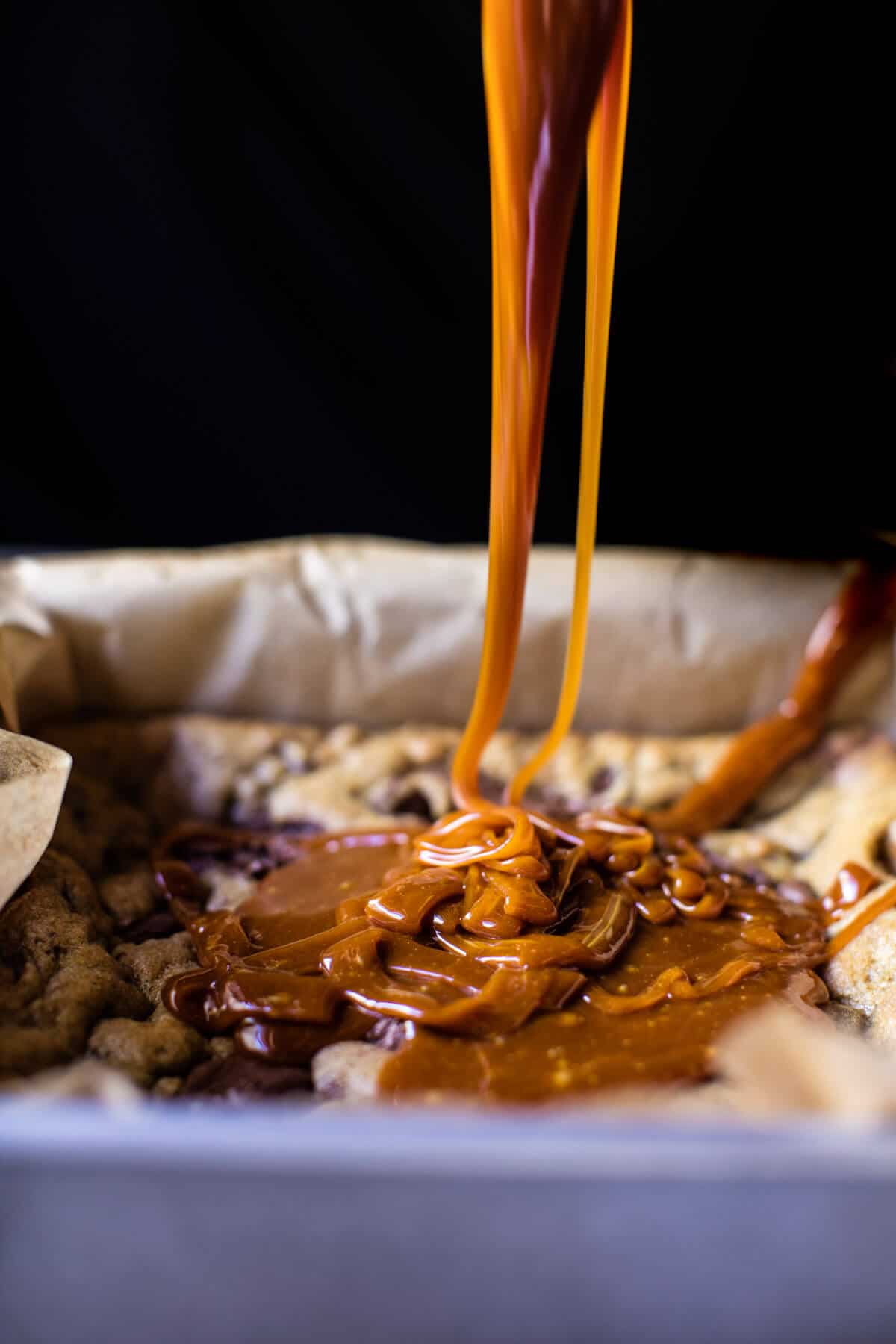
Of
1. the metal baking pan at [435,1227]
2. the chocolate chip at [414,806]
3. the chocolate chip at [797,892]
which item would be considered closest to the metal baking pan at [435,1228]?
the metal baking pan at [435,1227]

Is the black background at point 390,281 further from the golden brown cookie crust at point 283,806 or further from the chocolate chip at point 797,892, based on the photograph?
the chocolate chip at point 797,892

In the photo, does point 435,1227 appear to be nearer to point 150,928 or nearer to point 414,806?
point 150,928

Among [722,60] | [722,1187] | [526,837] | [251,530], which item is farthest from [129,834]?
[722,60]

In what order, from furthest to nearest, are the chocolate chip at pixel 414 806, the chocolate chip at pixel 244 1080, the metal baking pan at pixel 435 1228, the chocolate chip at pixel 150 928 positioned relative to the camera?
the chocolate chip at pixel 414 806
the chocolate chip at pixel 150 928
the chocolate chip at pixel 244 1080
the metal baking pan at pixel 435 1228

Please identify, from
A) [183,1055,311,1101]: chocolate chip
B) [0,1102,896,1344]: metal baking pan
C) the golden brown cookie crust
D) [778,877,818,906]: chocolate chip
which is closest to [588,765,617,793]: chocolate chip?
the golden brown cookie crust

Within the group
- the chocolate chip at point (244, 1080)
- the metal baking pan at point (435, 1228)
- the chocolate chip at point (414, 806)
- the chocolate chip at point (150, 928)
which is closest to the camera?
the metal baking pan at point (435, 1228)

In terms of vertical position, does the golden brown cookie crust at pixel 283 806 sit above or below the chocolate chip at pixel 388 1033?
below

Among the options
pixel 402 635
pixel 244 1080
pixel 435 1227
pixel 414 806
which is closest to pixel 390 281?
pixel 402 635
